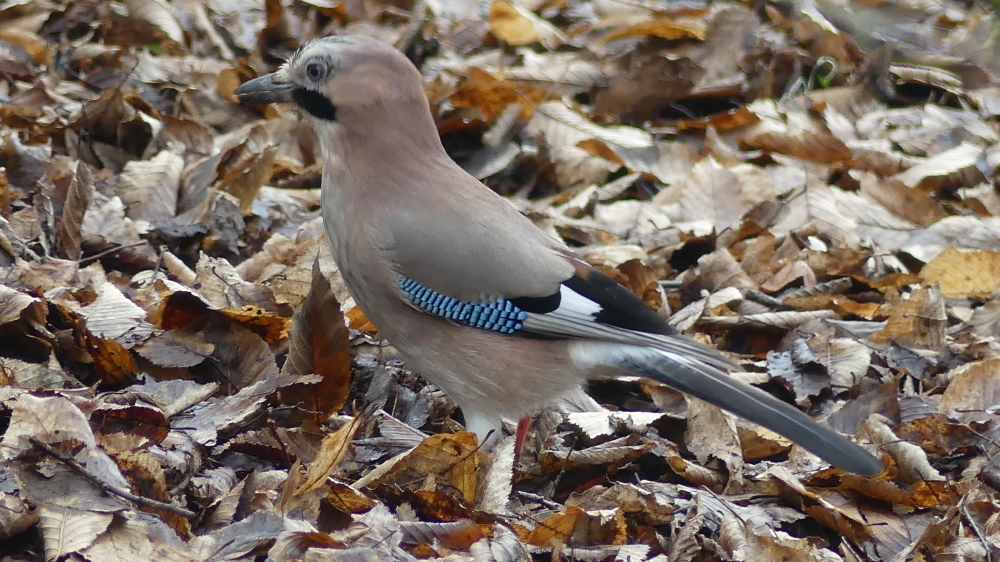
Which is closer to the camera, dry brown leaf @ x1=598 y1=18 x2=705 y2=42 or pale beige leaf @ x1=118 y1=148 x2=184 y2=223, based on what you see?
pale beige leaf @ x1=118 y1=148 x2=184 y2=223

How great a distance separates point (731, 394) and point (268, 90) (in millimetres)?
1879

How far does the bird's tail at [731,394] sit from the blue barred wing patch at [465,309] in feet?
0.89

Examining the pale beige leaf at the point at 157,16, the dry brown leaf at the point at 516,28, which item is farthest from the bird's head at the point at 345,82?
the dry brown leaf at the point at 516,28

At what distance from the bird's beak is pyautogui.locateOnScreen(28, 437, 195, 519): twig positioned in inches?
61.0

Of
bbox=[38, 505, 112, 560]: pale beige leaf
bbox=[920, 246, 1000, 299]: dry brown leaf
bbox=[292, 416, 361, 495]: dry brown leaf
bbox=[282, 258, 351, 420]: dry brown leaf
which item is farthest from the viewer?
bbox=[920, 246, 1000, 299]: dry brown leaf

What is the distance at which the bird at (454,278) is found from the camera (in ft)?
11.4

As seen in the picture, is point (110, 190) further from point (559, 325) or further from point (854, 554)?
point (854, 554)

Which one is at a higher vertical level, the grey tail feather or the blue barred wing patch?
the blue barred wing patch

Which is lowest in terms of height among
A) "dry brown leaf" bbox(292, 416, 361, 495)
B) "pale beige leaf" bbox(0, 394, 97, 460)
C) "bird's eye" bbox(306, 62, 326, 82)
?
"dry brown leaf" bbox(292, 416, 361, 495)

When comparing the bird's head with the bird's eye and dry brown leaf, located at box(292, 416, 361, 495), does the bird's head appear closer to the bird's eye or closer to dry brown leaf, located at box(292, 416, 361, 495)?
the bird's eye

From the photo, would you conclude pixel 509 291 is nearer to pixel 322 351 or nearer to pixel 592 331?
pixel 592 331

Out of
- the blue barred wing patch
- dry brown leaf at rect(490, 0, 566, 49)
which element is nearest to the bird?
the blue barred wing patch

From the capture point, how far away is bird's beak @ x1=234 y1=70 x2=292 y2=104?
375cm

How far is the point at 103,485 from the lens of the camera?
261 centimetres
